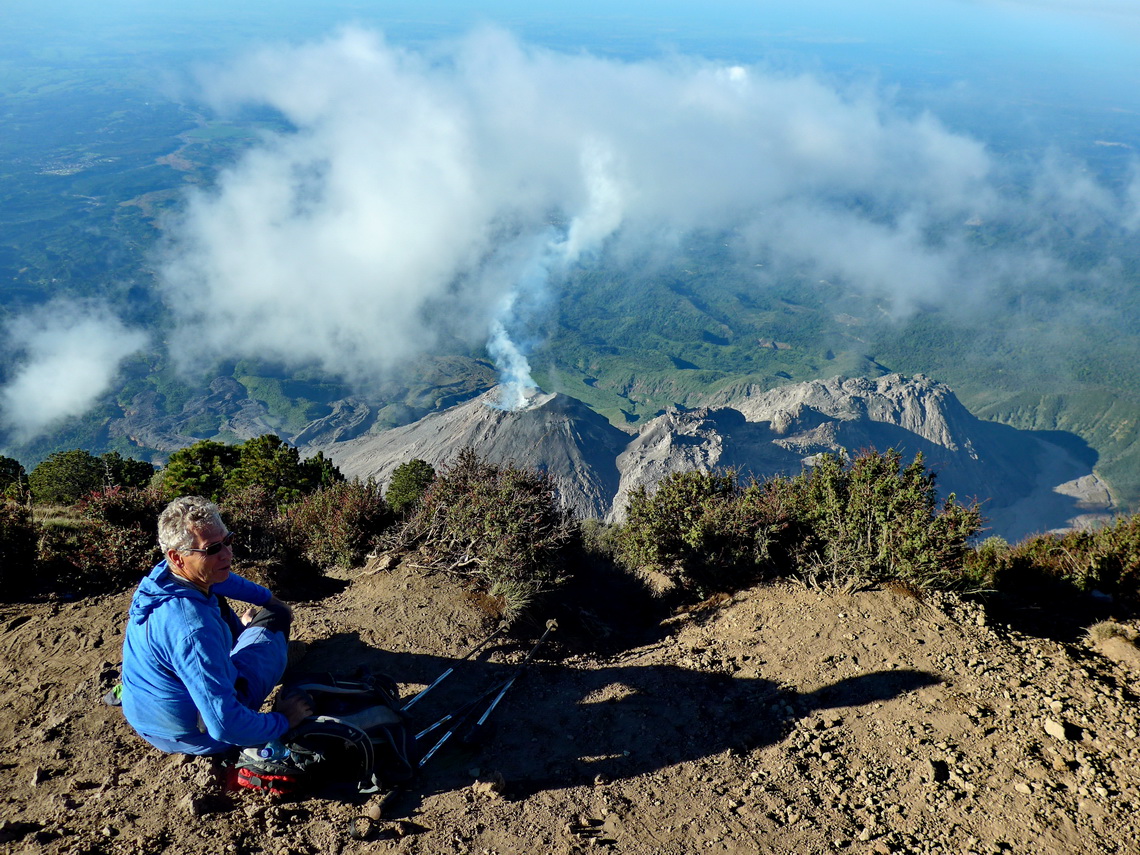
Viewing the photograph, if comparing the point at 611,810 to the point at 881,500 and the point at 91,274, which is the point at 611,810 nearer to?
the point at 881,500

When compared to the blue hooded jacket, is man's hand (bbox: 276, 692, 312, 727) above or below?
below

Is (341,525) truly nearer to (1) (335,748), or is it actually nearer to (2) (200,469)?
(1) (335,748)

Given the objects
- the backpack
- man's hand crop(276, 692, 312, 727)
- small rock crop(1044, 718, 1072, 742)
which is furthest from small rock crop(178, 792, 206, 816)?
small rock crop(1044, 718, 1072, 742)

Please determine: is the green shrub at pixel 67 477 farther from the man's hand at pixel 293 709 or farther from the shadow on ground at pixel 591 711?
the man's hand at pixel 293 709

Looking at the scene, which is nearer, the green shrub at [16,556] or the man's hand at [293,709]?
the man's hand at [293,709]

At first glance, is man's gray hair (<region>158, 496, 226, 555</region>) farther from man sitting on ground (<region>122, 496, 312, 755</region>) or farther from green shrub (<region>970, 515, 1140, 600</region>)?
green shrub (<region>970, 515, 1140, 600</region>)

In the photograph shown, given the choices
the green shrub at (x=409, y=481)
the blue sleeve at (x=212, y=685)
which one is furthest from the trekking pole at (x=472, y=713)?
the green shrub at (x=409, y=481)
